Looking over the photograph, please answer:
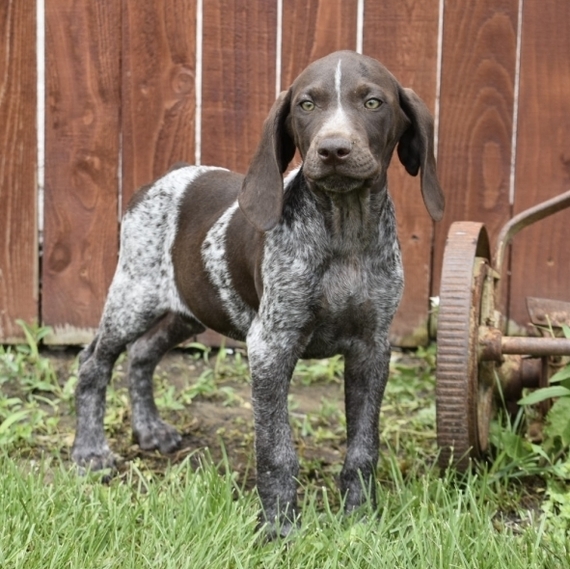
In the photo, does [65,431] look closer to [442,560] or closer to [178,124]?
[178,124]

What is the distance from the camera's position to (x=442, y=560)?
3.50 metres

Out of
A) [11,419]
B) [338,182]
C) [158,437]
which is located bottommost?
[158,437]

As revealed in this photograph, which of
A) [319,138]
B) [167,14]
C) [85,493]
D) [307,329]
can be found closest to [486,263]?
[307,329]

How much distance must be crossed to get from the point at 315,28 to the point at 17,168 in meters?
1.59

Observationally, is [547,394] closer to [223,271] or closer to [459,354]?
[459,354]

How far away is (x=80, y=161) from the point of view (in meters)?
5.70

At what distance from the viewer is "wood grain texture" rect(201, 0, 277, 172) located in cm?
557

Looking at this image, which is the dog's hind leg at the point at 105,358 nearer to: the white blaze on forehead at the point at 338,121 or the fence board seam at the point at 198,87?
the fence board seam at the point at 198,87

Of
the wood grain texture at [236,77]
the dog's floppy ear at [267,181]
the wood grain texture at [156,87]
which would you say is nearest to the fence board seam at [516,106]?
the wood grain texture at [236,77]

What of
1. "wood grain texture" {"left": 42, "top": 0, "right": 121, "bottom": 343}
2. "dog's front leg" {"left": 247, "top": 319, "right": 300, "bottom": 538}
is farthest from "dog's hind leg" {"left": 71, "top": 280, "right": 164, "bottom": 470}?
"wood grain texture" {"left": 42, "top": 0, "right": 121, "bottom": 343}

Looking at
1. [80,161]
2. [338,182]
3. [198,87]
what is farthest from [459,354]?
[80,161]

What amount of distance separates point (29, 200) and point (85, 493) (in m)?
2.10

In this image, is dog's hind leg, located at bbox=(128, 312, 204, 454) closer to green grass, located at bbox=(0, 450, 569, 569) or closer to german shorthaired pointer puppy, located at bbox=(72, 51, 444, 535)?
german shorthaired pointer puppy, located at bbox=(72, 51, 444, 535)

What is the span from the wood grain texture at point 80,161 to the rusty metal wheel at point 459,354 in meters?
2.09
